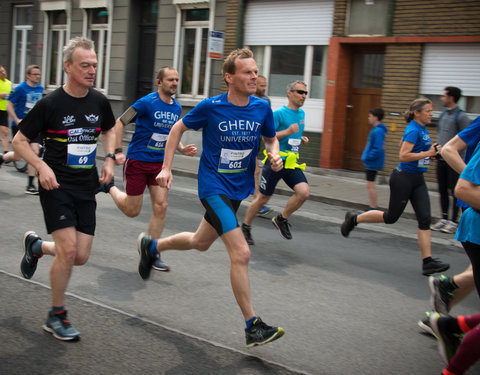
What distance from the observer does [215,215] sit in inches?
162

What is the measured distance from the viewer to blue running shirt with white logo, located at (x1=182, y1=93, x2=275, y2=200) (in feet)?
13.9

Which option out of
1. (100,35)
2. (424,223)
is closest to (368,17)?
(424,223)

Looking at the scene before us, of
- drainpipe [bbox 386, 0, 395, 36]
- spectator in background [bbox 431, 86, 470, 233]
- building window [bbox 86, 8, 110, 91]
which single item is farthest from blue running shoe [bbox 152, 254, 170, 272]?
building window [bbox 86, 8, 110, 91]

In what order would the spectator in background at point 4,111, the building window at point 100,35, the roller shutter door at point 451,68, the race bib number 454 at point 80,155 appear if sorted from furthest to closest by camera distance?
1. the building window at point 100,35
2. the roller shutter door at point 451,68
3. the spectator in background at point 4,111
4. the race bib number 454 at point 80,155

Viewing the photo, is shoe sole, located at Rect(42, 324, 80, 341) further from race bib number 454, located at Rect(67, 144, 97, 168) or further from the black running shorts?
race bib number 454, located at Rect(67, 144, 97, 168)

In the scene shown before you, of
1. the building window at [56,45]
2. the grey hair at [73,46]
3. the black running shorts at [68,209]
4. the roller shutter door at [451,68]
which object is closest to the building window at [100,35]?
the building window at [56,45]

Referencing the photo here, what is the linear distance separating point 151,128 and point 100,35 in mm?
15464

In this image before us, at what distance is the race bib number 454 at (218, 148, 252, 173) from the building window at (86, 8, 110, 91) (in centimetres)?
1672

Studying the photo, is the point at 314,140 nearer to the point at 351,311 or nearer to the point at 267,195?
the point at 267,195

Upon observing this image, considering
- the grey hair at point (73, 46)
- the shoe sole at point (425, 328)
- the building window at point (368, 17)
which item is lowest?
the shoe sole at point (425, 328)

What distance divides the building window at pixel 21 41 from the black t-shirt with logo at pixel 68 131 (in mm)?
20713

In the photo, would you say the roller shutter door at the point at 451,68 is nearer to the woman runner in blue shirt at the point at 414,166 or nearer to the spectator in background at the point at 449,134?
the spectator in background at the point at 449,134

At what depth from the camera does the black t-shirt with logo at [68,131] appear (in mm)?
3963

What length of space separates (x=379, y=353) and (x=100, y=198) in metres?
6.24
